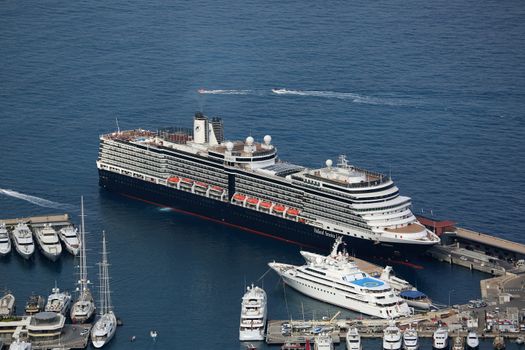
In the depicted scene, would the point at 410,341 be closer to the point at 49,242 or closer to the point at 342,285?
the point at 342,285

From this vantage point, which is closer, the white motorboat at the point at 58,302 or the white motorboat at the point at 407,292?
the white motorboat at the point at 58,302

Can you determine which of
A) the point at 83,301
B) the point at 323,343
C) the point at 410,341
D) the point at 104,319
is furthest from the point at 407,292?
the point at 83,301

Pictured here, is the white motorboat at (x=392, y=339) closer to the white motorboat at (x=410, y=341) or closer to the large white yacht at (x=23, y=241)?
the white motorboat at (x=410, y=341)

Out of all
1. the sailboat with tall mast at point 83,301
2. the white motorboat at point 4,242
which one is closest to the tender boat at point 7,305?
the sailboat with tall mast at point 83,301

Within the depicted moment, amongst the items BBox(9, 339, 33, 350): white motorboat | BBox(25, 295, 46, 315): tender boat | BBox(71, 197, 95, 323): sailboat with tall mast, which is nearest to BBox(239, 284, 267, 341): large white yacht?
BBox(71, 197, 95, 323): sailboat with tall mast

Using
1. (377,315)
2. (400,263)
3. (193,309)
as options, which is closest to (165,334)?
(193,309)

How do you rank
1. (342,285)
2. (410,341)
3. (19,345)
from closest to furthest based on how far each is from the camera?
(19,345), (410,341), (342,285)
